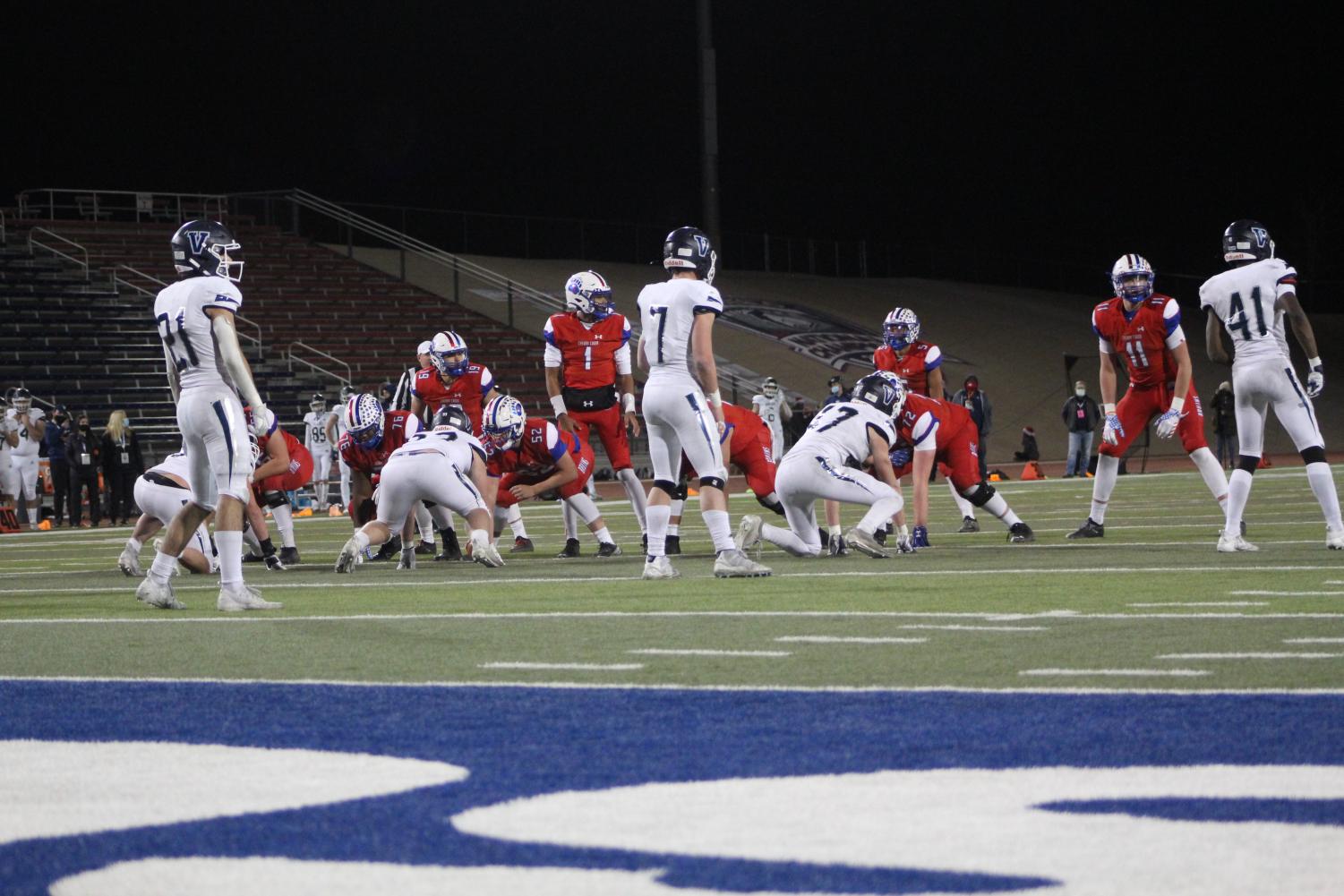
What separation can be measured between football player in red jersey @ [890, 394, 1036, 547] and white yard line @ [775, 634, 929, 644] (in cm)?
627

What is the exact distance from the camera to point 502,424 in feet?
43.0

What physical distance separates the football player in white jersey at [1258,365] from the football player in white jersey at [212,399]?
5.59 m

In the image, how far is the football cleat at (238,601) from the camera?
8.40 m

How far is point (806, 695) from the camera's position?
15.8 ft

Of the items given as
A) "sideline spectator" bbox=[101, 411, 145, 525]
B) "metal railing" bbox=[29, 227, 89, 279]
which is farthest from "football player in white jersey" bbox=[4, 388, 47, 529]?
"metal railing" bbox=[29, 227, 89, 279]

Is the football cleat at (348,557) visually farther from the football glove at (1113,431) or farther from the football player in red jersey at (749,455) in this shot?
the football glove at (1113,431)

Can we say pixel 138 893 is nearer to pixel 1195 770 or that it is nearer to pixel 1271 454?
pixel 1195 770

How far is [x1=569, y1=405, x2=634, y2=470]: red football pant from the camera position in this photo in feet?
44.3

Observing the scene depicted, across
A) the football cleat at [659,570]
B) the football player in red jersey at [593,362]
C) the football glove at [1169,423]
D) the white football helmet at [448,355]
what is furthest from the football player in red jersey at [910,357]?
the football cleat at [659,570]

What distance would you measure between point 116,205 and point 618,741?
33.9 metres

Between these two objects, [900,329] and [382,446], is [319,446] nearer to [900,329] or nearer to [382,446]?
[382,446]

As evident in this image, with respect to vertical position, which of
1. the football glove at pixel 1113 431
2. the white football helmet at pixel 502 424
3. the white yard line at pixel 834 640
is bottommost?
the white yard line at pixel 834 640

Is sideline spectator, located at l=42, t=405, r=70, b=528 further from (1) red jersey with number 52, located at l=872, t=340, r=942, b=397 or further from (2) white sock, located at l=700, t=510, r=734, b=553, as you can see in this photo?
(2) white sock, located at l=700, t=510, r=734, b=553

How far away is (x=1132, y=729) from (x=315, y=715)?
2087mm
